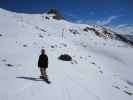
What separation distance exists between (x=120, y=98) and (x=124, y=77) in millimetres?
9357

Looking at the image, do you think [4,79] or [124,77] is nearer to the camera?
[4,79]

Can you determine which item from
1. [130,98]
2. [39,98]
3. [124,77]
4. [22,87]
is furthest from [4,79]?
[124,77]

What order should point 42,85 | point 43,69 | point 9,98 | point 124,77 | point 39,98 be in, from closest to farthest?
point 9,98 < point 39,98 < point 42,85 < point 43,69 < point 124,77

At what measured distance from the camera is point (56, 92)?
9945 millimetres

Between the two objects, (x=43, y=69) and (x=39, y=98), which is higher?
(x=43, y=69)

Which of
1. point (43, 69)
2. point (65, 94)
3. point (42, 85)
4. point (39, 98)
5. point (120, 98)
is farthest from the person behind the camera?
point (120, 98)

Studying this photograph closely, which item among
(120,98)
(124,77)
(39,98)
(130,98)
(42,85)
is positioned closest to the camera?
(39,98)

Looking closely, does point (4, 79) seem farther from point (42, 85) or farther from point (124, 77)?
point (124, 77)

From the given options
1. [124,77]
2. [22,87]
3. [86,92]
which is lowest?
[124,77]

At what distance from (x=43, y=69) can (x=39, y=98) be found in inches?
130

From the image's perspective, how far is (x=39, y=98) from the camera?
8.66 m

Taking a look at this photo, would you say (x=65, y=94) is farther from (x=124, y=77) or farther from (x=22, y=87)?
(x=124, y=77)

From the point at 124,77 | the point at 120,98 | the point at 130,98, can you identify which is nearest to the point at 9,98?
the point at 120,98

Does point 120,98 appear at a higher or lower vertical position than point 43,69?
lower
